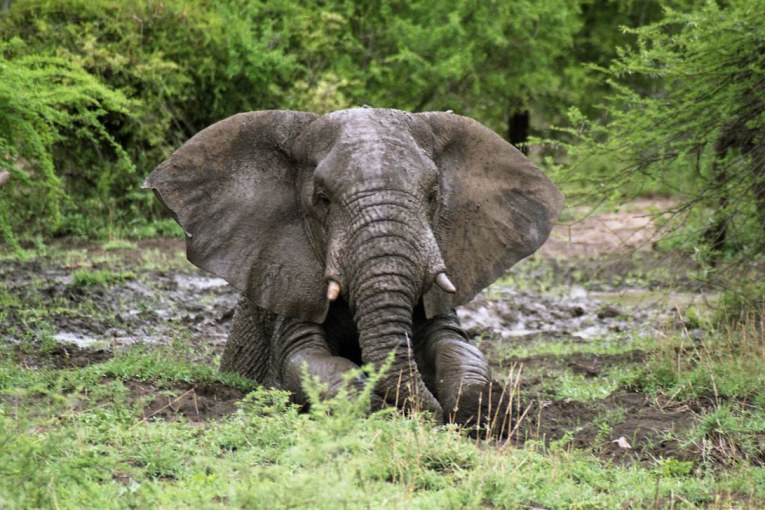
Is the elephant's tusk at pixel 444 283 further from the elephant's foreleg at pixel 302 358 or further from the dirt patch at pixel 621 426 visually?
the dirt patch at pixel 621 426

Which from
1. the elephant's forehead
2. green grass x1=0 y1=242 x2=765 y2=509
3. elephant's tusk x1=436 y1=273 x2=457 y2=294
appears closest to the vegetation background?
green grass x1=0 y1=242 x2=765 y2=509

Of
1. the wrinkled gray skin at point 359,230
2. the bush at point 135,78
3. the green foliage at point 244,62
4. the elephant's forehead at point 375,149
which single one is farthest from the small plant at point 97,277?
the elephant's forehead at point 375,149

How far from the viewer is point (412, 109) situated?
24703 millimetres

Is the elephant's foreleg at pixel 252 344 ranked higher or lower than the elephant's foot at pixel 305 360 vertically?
lower

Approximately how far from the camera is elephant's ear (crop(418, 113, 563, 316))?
917 centimetres

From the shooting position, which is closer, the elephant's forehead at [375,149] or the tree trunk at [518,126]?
the elephant's forehead at [375,149]

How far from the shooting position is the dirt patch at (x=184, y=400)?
801 centimetres

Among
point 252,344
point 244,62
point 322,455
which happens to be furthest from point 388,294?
point 244,62

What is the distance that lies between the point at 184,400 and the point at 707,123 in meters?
5.99

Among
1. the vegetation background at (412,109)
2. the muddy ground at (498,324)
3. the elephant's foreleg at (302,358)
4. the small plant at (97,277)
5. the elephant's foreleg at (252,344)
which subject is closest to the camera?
the vegetation background at (412,109)

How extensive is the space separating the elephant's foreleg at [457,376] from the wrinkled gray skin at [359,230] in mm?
12

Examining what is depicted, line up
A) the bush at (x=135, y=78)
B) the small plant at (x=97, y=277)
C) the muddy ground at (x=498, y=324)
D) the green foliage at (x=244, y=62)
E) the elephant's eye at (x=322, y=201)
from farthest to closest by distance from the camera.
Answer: the green foliage at (x=244, y=62), the bush at (x=135, y=78), the small plant at (x=97, y=277), the elephant's eye at (x=322, y=201), the muddy ground at (x=498, y=324)

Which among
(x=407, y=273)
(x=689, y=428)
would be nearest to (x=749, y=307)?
(x=689, y=428)

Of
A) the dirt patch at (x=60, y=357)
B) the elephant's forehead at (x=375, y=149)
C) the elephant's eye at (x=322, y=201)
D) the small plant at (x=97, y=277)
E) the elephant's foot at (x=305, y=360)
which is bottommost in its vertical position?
the small plant at (x=97, y=277)
